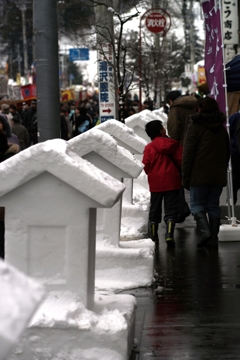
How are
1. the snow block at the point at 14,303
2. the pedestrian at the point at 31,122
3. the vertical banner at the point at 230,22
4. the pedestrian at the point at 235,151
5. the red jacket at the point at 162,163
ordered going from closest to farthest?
1. the snow block at the point at 14,303
2. the red jacket at the point at 162,163
3. the pedestrian at the point at 235,151
4. the vertical banner at the point at 230,22
5. the pedestrian at the point at 31,122

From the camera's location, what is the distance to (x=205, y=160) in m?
9.65

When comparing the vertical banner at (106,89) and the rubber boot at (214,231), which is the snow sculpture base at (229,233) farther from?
the vertical banner at (106,89)

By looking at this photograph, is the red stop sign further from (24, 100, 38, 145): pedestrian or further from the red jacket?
the red jacket

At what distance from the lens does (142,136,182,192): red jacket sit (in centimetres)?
1022

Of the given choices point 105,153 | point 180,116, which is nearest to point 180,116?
point 180,116

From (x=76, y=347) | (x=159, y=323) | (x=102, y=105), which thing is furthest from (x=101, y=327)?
(x=102, y=105)

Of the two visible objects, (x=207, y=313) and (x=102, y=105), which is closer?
(x=207, y=313)

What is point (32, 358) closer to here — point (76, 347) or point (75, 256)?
point (76, 347)

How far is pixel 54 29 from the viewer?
9.50m

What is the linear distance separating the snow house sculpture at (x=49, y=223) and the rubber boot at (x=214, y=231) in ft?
15.5

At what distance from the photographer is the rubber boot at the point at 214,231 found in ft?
32.4

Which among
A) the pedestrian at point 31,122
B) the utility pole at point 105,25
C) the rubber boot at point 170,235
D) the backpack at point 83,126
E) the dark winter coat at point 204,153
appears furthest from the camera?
the pedestrian at point 31,122

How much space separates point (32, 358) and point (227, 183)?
19.8ft

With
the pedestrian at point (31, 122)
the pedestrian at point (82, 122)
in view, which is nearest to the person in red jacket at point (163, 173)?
the pedestrian at point (82, 122)
